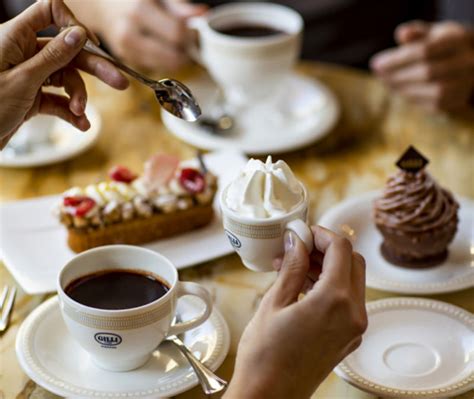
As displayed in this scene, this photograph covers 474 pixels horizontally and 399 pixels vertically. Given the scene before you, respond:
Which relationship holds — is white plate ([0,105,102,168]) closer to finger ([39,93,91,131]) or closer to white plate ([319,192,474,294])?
finger ([39,93,91,131])

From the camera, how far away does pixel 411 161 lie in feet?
5.15

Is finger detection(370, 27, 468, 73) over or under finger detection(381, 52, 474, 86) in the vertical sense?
over

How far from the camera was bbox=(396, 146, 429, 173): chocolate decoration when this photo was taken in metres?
1.56

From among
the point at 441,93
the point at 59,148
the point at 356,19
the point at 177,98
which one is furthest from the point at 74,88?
the point at 356,19

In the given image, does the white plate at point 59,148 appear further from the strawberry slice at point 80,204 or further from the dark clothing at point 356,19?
the dark clothing at point 356,19

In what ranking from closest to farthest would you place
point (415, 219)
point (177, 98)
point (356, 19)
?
point (177, 98), point (415, 219), point (356, 19)

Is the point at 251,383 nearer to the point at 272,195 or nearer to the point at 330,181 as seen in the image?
the point at 272,195

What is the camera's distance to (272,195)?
1.22 metres

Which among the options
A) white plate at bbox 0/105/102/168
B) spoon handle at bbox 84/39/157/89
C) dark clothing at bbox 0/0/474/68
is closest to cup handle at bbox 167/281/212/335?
spoon handle at bbox 84/39/157/89

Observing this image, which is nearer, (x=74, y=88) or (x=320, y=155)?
(x=74, y=88)

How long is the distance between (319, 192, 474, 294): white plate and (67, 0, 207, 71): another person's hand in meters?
0.79

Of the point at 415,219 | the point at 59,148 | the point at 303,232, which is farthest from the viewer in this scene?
the point at 59,148

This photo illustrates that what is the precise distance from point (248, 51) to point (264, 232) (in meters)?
0.98

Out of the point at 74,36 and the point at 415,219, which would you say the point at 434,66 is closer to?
the point at 415,219
